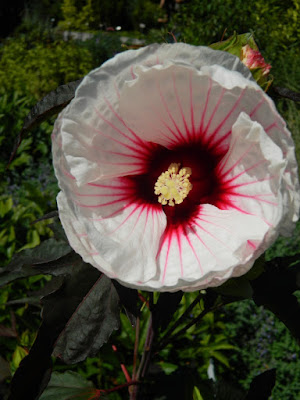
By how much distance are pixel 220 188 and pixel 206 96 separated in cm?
18

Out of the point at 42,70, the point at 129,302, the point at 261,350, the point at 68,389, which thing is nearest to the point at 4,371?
the point at 68,389

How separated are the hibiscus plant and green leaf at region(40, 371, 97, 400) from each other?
336 mm

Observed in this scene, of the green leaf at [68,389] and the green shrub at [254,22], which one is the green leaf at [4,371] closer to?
the green leaf at [68,389]

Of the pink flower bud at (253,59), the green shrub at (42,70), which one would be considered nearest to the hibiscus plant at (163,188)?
the pink flower bud at (253,59)

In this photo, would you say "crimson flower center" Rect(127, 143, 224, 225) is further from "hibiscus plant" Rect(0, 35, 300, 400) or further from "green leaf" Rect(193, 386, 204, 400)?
"green leaf" Rect(193, 386, 204, 400)

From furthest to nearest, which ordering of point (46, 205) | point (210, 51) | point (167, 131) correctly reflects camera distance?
point (46, 205), point (167, 131), point (210, 51)

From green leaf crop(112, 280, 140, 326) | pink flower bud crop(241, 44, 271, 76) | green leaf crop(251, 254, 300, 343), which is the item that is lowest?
green leaf crop(112, 280, 140, 326)

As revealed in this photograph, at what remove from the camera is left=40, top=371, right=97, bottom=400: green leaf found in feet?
3.31

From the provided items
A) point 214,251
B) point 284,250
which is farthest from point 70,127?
point 284,250

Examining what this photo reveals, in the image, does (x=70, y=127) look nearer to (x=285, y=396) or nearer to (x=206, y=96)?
(x=206, y=96)

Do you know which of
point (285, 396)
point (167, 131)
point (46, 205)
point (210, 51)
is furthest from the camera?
point (46, 205)

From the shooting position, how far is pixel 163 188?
73 centimetres

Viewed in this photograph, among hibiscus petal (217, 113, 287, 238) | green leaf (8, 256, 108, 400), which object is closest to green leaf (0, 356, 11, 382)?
green leaf (8, 256, 108, 400)

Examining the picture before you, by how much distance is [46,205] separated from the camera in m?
2.57
